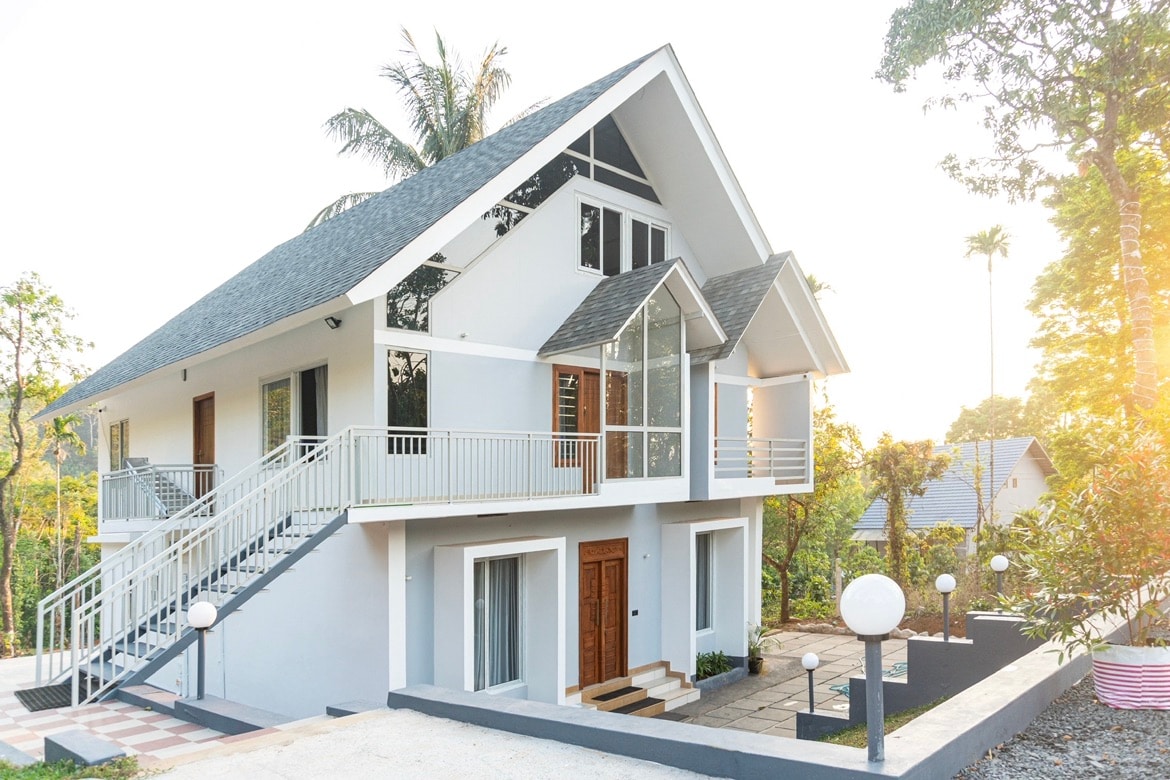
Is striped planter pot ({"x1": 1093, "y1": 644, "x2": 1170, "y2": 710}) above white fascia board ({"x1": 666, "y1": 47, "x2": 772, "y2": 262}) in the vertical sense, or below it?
below

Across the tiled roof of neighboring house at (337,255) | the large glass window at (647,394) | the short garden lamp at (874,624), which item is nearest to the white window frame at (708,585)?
the large glass window at (647,394)

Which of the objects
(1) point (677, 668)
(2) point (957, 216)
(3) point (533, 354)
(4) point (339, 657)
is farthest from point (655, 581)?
(2) point (957, 216)

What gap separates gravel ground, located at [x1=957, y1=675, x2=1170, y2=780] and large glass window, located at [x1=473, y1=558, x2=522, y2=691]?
6.83m

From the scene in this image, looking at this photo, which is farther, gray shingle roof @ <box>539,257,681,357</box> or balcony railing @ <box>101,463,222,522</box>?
balcony railing @ <box>101,463,222,522</box>

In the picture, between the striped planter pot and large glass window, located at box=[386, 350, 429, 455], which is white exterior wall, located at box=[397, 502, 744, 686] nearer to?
large glass window, located at box=[386, 350, 429, 455]

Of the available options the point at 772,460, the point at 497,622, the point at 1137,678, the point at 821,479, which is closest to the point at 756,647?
the point at 772,460

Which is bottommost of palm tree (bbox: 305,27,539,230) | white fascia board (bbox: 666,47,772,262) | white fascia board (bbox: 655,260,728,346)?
white fascia board (bbox: 655,260,728,346)

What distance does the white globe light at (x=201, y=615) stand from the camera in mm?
8008

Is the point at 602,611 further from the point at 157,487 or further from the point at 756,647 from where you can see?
the point at 157,487

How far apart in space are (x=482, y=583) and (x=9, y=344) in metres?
16.1

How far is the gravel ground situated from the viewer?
5.01 m

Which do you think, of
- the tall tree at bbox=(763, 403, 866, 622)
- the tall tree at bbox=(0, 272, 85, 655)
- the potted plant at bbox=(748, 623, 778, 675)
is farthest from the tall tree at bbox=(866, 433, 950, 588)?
the tall tree at bbox=(0, 272, 85, 655)

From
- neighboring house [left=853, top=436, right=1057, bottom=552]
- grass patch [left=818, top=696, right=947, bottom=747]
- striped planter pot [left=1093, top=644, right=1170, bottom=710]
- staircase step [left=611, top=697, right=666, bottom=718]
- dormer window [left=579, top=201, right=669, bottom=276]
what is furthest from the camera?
neighboring house [left=853, top=436, right=1057, bottom=552]

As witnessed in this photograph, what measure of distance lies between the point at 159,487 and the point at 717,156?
36.9 ft
